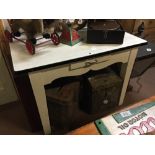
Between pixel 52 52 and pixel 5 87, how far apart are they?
0.74 m

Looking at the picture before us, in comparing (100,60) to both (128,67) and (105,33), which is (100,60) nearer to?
(105,33)

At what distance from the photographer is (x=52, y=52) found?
0.99 metres

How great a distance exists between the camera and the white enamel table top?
89 cm

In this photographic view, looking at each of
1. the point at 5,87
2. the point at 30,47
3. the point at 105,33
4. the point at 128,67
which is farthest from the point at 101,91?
the point at 5,87

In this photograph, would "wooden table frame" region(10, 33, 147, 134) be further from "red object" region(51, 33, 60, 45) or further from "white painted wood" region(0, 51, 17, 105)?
"white painted wood" region(0, 51, 17, 105)

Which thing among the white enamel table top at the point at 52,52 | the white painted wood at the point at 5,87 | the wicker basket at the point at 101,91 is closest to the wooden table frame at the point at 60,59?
the white enamel table top at the point at 52,52

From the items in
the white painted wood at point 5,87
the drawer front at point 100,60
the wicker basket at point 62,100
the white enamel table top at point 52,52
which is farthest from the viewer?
the white painted wood at point 5,87

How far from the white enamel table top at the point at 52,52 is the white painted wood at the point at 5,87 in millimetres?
354

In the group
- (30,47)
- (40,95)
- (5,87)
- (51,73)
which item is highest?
(30,47)

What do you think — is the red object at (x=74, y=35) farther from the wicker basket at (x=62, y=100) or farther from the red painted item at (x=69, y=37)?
the wicker basket at (x=62, y=100)

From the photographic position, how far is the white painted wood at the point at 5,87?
1.34 m

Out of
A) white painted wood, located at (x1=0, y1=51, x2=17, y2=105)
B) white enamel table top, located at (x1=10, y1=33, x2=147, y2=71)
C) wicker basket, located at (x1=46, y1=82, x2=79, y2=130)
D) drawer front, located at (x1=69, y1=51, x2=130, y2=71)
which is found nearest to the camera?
white enamel table top, located at (x1=10, y1=33, x2=147, y2=71)

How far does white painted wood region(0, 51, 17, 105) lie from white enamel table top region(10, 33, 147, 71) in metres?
0.35

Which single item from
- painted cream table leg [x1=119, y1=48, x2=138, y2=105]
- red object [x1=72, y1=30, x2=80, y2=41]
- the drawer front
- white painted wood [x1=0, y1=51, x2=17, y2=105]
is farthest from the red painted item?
white painted wood [x1=0, y1=51, x2=17, y2=105]
